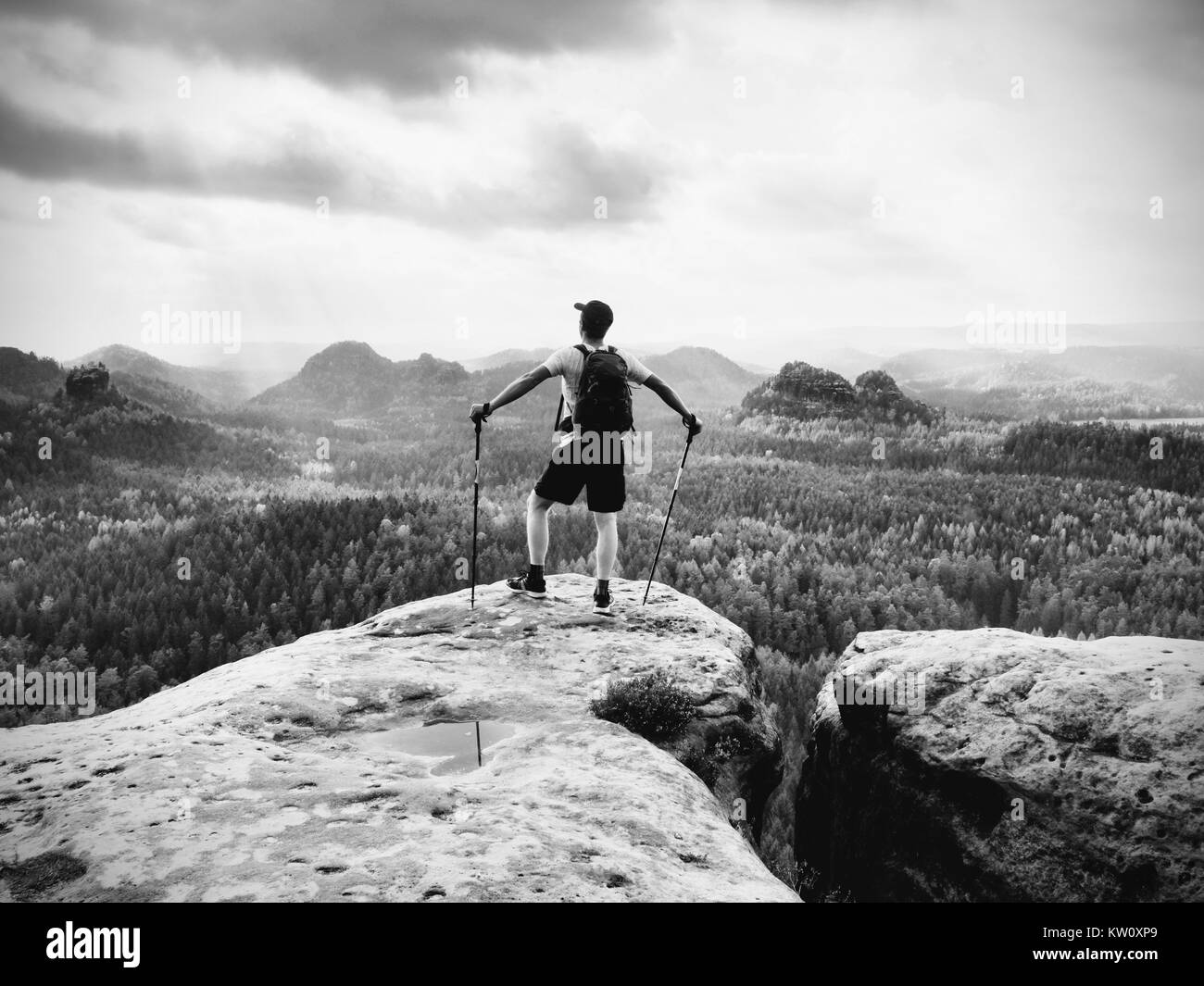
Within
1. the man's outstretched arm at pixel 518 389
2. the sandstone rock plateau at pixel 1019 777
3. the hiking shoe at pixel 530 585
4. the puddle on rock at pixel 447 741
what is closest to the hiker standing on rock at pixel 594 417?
the man's outstretched arm at pixel 518 389

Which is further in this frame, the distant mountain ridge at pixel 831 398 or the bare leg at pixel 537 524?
the distant mountain ridge at pixel 831 398

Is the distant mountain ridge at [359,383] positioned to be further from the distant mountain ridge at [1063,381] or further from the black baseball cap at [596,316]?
the black baseball cap at [596,316]

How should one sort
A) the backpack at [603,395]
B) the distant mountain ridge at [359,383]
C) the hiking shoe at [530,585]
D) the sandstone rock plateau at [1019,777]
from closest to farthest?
the sandstone rock plateau at [1019,777] < the backpack at [603,395] < the hiking shoe at [530,585] < the distant mountain ridge at [359,383]

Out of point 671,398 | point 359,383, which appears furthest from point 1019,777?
point 359,383

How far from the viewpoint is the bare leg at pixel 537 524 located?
27.1 feet

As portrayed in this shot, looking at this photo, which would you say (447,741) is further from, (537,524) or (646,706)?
(537,524)

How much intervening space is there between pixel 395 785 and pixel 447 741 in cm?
110

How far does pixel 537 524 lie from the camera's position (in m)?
8.30

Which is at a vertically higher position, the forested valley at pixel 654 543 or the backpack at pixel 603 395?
the backpack at pixel 603 395

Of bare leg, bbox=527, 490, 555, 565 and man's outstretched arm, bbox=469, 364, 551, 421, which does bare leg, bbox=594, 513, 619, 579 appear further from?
man's outstretched arm, bbox=469, 364, 551, 421

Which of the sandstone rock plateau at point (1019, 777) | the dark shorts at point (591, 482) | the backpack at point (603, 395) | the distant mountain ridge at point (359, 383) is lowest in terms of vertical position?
the sandstone rock plateau at point (1019, 777)

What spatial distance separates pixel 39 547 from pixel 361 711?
13.4 metres

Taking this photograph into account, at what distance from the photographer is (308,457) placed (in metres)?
30.6
